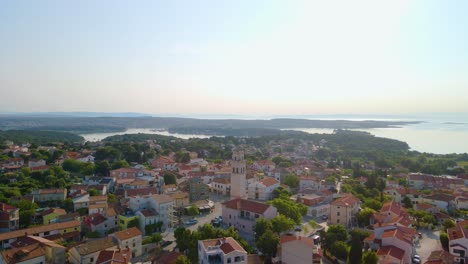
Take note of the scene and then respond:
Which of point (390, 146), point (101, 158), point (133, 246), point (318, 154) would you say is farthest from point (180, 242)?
point (390, 146)

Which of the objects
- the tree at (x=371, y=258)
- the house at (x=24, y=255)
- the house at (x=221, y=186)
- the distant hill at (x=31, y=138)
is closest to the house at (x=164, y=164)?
the house at (x=221, y=186)

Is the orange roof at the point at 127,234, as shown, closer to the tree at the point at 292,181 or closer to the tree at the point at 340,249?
the tree at the point at 340,249

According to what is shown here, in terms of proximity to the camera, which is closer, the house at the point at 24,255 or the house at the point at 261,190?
the house at the point at 24,255

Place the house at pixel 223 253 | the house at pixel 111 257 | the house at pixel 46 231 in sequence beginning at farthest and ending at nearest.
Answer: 1. the house at pixel 46 231
2. the house at pixel 111 257
3. the house at pixel 223 253

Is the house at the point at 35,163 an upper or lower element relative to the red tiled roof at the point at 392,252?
upper

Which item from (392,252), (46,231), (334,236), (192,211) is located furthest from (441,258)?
(46,231)

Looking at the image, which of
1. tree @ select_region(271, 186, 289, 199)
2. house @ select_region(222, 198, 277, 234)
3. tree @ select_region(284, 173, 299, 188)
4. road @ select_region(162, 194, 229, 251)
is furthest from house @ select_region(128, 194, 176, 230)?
tree @ select_region(284, 173, 299, 188)

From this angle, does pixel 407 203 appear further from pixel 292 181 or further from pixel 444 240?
pixel 292 181
